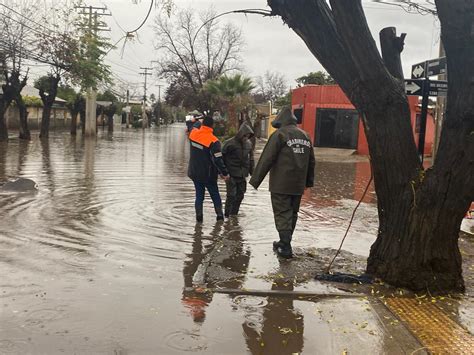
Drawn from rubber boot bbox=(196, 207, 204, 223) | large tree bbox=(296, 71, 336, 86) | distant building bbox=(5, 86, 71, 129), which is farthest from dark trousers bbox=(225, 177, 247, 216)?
large tree bbox=(296, 71, 336, 86)

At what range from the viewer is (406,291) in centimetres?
497

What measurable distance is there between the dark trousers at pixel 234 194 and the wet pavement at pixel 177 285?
0.62 feet

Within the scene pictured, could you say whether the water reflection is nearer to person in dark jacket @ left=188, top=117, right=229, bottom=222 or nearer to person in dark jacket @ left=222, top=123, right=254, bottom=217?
person in dark jacket @ left=188, top=117, right=229, bottom=222

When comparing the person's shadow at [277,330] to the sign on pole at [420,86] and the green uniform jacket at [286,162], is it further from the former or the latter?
the sign on pole at [420,86]

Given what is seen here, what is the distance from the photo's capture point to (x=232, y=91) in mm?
36875

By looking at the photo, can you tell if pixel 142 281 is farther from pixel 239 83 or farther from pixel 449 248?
pixel 239 83

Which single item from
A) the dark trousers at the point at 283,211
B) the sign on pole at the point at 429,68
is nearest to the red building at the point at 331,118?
the sign on pole at the point at 429,68

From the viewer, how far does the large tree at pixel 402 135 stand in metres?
4.79

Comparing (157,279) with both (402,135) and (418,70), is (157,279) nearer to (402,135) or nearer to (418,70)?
(402,135)

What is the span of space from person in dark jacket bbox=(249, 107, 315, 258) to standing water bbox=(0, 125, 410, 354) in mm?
418

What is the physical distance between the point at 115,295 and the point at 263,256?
2050 mm

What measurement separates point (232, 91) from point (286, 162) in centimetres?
3123

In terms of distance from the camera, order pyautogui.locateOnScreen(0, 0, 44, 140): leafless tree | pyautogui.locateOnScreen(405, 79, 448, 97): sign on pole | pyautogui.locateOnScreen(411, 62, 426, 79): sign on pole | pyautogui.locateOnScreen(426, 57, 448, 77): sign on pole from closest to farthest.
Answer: pyautogui.locateOnScreen(405, 79, 448, 97): sign on pole < pyautogui.locateOnScreen(426, 57, 448, 77): sign on pole < pyautogui.locateOnScreen(411, 62, 426, 79): sign on pole < pyautogui.locateOnScreen(0, 0, 44, 140): leafless tree

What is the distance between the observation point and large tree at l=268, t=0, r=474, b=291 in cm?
479
